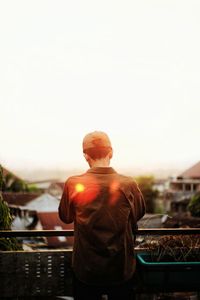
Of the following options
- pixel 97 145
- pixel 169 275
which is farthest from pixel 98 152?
pixel 169 275

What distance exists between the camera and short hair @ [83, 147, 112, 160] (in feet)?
6.75

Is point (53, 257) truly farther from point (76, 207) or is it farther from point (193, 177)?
point (193, 177)

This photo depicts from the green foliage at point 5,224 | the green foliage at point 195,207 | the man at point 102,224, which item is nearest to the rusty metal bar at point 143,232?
the green foliage at point 5,224

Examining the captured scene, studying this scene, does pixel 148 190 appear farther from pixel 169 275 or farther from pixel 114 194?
pixel 114 194

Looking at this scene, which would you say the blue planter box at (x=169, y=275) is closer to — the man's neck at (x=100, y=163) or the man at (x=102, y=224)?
the man at (x=102, y=224)

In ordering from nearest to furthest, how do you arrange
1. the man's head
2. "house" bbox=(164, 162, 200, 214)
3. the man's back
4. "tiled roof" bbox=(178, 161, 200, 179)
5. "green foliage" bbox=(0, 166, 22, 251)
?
the man's back, the man's head, "green foliage" bbox=(0, 166, 22, 251), "house" bbox=(164, 162, 200, 214), "tiled roof" bbox=(178, 161, 200, 179)

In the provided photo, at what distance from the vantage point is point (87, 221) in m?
1.93

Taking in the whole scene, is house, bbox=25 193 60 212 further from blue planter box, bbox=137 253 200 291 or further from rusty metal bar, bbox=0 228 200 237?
blue planter box, bbox=137 253 200 291

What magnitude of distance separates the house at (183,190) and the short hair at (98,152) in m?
51.8

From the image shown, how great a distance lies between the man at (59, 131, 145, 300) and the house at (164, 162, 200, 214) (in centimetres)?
5171

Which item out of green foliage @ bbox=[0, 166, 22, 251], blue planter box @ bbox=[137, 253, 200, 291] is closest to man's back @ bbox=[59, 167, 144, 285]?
blue planter box @ bbox=[137, 253, 200, 291]

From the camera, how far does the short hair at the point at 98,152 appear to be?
2.06m

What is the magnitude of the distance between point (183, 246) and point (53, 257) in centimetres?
108

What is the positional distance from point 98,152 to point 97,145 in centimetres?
4
